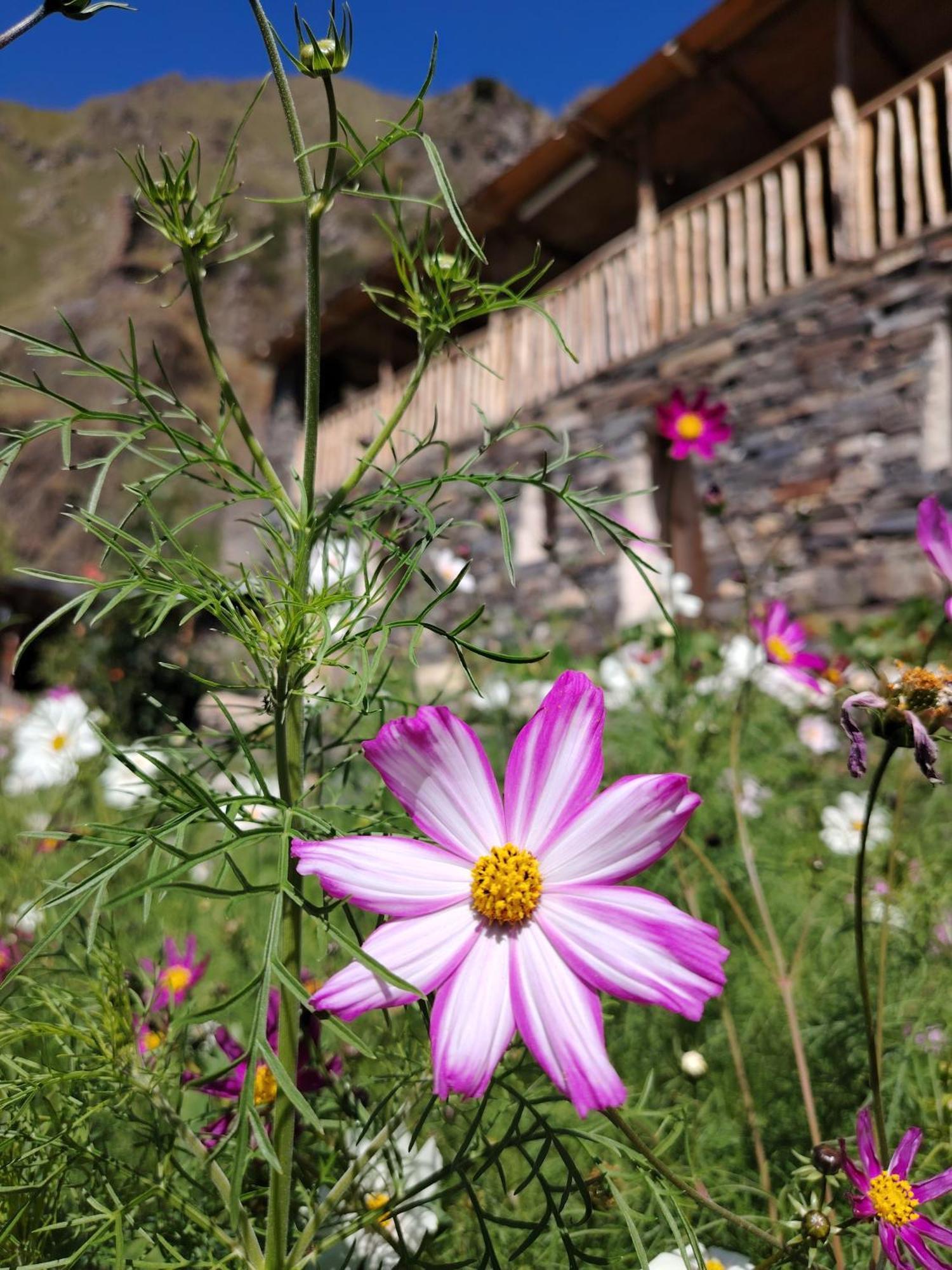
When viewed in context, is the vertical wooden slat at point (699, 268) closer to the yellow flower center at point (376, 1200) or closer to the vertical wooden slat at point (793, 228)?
the vertical wooden slat at point (793, 228)

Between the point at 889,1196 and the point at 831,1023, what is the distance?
1.76 ft

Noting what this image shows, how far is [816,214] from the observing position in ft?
14.0

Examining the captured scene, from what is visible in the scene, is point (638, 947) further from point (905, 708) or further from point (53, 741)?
point (53, 741)

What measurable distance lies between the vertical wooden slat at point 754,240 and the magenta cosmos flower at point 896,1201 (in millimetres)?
4560

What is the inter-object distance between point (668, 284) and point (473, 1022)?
521 centimetres

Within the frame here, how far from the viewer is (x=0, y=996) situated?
41 cm

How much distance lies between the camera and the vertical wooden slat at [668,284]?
498 cm

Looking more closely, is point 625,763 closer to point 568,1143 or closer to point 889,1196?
point 568,1143

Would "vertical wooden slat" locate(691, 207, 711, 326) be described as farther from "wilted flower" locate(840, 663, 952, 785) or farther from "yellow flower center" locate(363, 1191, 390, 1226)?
"yellow flower center" locate(363, 1191, 390, 1226)

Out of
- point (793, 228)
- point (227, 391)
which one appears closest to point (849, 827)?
point (227, 391)

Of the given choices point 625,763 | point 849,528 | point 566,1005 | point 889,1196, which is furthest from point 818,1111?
point 849,528

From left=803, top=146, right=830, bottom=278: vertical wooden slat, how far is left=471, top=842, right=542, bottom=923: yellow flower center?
4372 millimetres

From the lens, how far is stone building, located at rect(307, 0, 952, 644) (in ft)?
12.6

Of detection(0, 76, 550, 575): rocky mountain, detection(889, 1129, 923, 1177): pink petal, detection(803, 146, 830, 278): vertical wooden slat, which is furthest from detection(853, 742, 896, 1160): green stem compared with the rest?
detection(0, 76, 550, 575): rocky mountain
